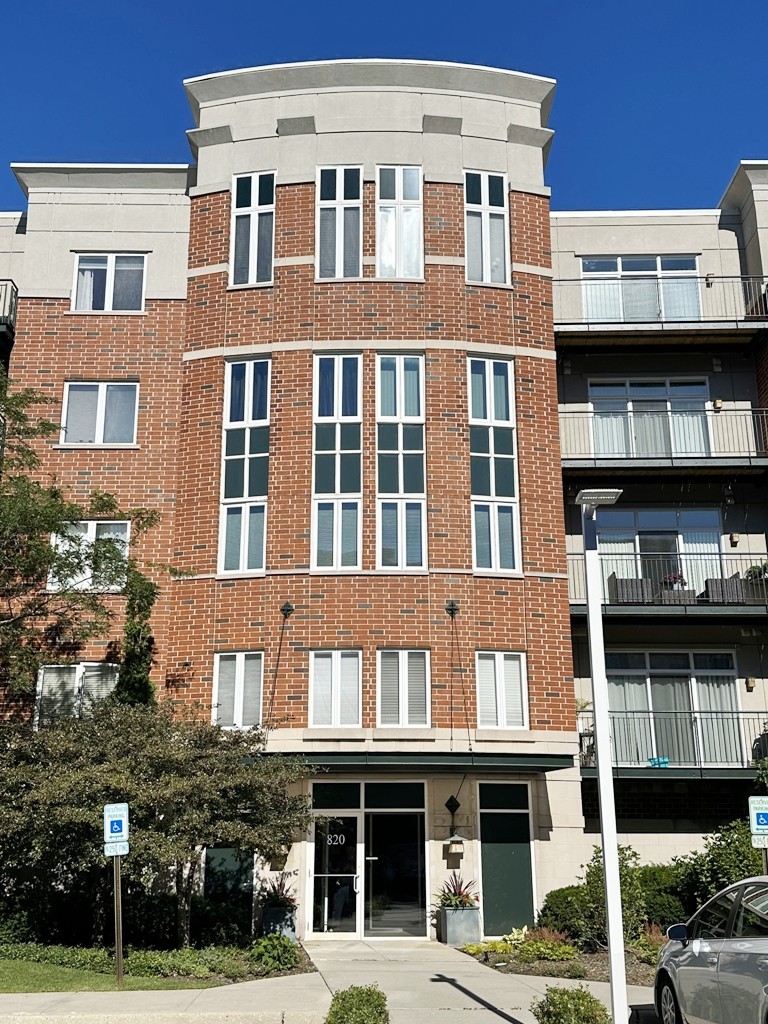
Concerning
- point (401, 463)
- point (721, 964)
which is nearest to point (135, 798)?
point (401, 463)

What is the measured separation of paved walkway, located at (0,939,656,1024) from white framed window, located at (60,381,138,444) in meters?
12.6

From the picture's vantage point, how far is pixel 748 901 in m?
9.64

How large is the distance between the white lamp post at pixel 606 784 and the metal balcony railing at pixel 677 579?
12.4 m

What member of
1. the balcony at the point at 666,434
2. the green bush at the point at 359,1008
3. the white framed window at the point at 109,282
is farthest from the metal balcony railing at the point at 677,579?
the green bush at the point at 359,1008

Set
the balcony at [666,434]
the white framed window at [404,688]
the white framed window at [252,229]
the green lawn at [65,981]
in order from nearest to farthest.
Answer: the green lawn at [65,981] → the white framed window at [404,688] → the white framed window at [252,229] → the balcony at [666,434]

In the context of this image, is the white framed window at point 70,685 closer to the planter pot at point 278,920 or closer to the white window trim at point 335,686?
the white window trim at point 335,686

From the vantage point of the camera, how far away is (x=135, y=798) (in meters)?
16.9

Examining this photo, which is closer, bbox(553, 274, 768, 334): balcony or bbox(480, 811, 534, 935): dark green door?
bbox(480, 811, 534, 935): dark green door

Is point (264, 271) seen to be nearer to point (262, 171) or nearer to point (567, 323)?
point (262, 171)

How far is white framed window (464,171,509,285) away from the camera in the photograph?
82.1ft

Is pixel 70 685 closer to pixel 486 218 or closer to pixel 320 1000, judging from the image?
pixel 320 1000

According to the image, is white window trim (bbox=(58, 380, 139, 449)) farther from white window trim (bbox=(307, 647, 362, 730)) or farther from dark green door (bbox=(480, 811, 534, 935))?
dark green door (bbox=(480, 811, 534, 935))

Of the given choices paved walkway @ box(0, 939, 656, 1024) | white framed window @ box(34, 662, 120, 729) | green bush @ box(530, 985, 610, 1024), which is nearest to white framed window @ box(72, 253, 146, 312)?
white framed window @ box(34, 662, 120, 729)

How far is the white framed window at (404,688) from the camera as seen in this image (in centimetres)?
2186
